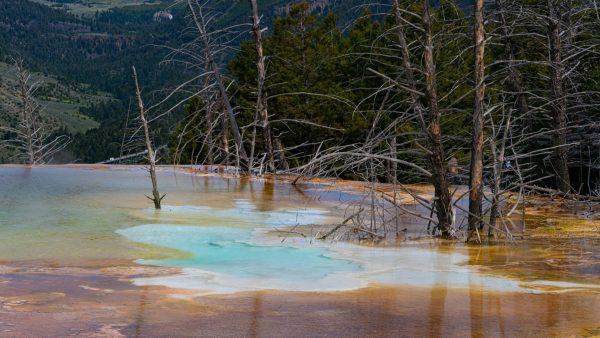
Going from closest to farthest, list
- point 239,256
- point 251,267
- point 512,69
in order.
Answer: point 251,267 → point 239,256 → point 512,69

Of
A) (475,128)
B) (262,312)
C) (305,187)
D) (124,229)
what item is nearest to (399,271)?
(262,312)

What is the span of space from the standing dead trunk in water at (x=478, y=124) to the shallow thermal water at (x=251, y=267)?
35.7 inches

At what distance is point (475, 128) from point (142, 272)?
4.45 metres

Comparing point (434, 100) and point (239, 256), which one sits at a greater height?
point (434, 100)

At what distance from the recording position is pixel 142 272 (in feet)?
23.8

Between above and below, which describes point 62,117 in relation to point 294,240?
above

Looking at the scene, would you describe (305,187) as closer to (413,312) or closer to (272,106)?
(413,312)

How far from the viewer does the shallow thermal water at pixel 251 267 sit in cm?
600

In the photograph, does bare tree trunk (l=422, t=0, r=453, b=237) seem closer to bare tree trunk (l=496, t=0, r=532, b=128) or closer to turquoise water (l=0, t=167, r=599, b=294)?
turquoise water (l=0, t=167, r=599, b=294)

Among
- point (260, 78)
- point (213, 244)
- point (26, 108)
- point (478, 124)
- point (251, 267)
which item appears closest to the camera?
point (251, 267)

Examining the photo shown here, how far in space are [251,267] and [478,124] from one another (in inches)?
138

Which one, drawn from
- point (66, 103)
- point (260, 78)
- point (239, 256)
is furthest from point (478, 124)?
point (66, 103)

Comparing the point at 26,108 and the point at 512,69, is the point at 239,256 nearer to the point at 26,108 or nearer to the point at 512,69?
the point at 512,69

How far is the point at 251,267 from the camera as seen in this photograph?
7672 millimetres
